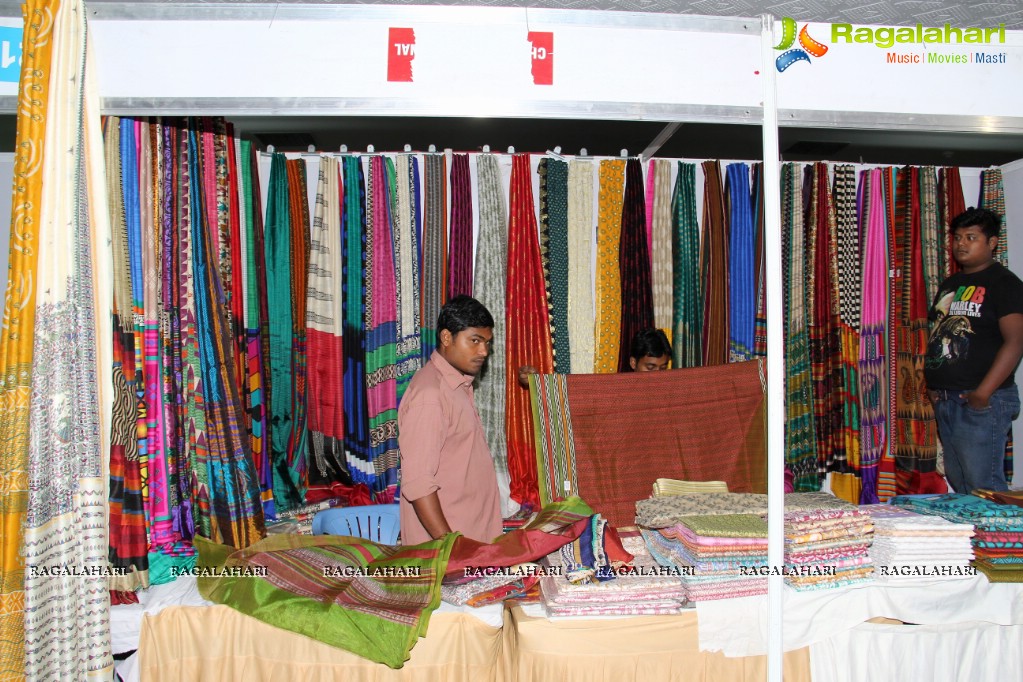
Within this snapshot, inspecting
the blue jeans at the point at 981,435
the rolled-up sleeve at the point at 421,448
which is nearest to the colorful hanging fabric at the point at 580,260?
the blue jeans at the point at 981,435

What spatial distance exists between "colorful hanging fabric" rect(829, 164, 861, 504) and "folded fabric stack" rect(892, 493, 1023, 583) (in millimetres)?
2126

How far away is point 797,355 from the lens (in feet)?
13.8

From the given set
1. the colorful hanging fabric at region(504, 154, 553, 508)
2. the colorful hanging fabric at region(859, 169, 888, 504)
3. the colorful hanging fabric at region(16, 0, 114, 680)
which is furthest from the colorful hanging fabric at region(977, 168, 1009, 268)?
the colorful hanging fabric at region(16, 0, 114, 680)

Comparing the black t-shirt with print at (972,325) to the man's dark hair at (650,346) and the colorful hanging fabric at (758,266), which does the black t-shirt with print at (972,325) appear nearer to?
the colorful hanging fabric at (758,266)

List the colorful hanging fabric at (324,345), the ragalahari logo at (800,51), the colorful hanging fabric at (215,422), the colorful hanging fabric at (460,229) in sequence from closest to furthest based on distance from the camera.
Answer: the ragalahari logo at (800,51)
the colorful hanging fabric at (215,422)
the colorful hanging fabric at (324,345)
the colorful hanging fabric at (460,229)

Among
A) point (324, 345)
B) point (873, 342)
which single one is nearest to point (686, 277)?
point (873, 342)

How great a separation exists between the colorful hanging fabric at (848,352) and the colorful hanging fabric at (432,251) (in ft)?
7.81

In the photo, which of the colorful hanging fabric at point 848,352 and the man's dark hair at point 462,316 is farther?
the colorful hanging fabric at point 848,352

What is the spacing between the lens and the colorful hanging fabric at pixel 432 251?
14.0 ft

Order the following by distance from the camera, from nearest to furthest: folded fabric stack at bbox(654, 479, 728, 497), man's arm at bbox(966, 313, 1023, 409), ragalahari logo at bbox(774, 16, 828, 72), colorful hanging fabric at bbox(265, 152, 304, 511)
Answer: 1. ragalahari logo at bbox(774, 16, 828, 72)
2. folded fabric stack at bbox(654, 479, 728, 497)
3. man's arm at bbox(966, 313, 1023, 409)
4. colorful hanging fabric at bbox(265, 152, 304, 511)

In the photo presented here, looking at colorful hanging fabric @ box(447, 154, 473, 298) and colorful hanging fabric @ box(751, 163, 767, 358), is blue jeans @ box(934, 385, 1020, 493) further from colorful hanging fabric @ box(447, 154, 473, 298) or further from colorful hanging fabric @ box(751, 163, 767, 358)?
colorful hanging fabric @ box(447, 154, 473, 298)

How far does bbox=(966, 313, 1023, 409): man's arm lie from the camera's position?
9.64 feet

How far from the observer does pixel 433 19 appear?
1.75 meters

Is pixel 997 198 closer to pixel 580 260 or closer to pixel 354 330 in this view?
pixel 580 260
